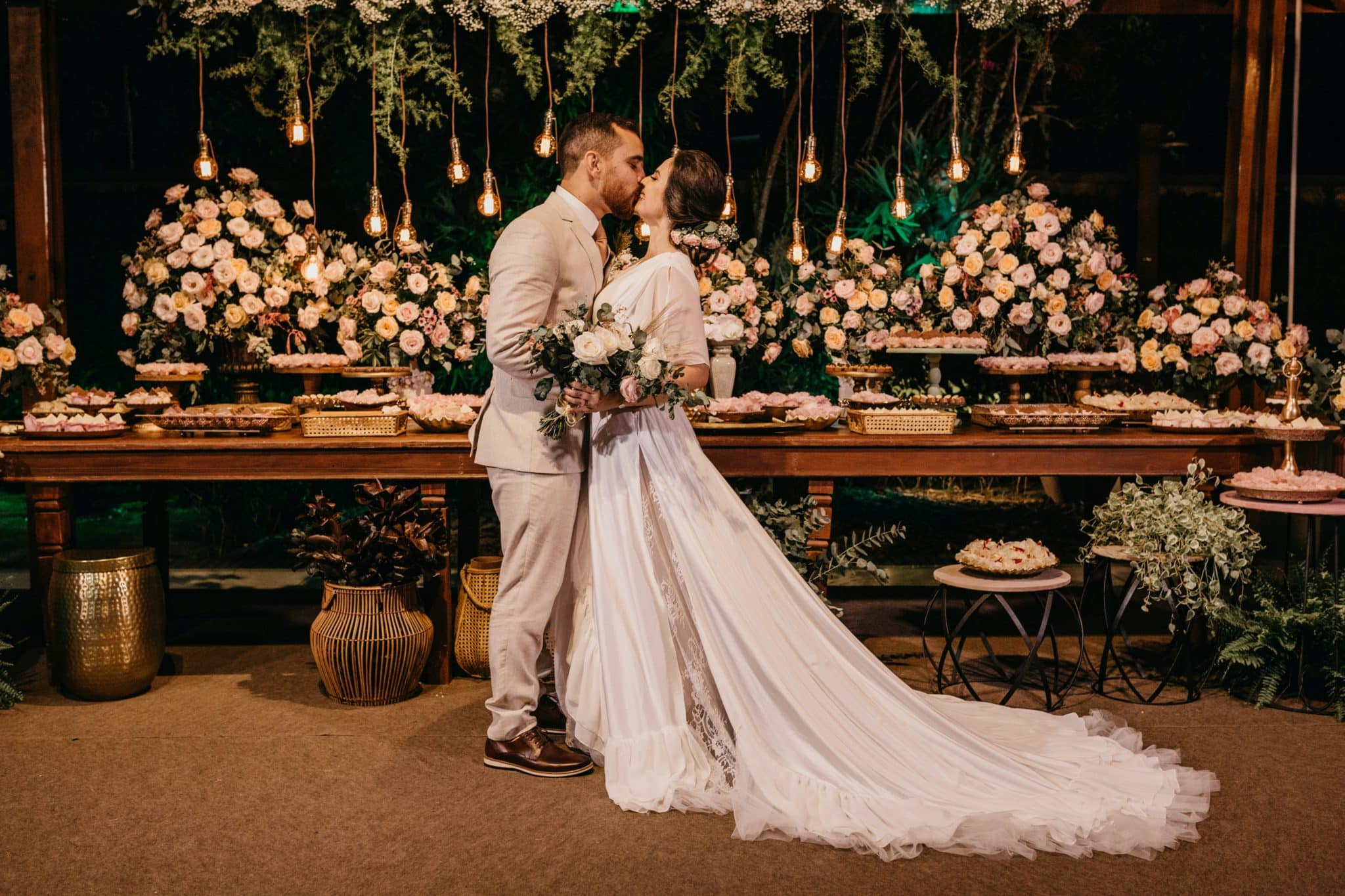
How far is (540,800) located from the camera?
11.2 feet

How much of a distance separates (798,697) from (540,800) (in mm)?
787

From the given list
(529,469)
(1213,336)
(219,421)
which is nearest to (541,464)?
(529,469)

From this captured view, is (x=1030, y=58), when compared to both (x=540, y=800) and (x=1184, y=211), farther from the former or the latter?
(x=540, y=800)

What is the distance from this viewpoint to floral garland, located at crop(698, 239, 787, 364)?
17.8 ft

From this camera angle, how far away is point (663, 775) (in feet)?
11.1

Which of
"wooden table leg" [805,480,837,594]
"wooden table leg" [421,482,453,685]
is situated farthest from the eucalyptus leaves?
"wooden table leg" [421,482,453,685]

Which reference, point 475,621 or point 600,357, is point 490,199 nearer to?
point 475,621

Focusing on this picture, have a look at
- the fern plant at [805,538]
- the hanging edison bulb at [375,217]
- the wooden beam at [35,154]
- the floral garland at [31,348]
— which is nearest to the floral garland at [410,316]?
the hanging edison bulb at [375,217]

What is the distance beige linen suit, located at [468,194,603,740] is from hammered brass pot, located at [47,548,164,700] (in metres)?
1.51

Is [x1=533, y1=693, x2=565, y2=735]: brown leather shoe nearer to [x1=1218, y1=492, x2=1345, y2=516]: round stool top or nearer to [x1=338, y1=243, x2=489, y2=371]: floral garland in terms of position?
[x1=338, y1=243, x2=489, y2=371]: floral garland

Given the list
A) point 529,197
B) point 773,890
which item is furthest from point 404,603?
point 529,197

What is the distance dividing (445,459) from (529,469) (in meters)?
1.06

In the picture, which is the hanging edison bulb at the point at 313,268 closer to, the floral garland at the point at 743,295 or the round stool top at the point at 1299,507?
the floral garland at the point at 743,295

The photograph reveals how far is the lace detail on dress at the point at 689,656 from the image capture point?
3504 millimetres
